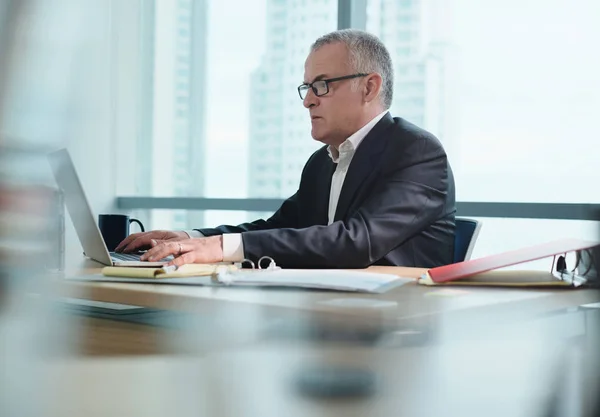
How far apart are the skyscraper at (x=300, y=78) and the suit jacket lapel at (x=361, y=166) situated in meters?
0.93

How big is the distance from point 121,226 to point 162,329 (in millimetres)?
1176

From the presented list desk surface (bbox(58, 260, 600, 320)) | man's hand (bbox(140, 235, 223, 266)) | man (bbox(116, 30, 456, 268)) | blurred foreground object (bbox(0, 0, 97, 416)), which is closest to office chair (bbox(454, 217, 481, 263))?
man (bbox(116, 30, 456, 268))

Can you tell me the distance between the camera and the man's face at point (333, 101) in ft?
4.91

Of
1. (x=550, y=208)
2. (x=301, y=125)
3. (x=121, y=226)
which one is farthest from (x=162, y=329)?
(x=301, y=125)

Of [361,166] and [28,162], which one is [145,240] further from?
[28,162]

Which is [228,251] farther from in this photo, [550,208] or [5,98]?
[550,208]

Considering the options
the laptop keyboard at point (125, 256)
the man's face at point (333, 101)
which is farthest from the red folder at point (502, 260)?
the man's face at point (333, 101)

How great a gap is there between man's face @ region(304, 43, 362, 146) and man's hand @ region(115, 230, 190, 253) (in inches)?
16.8

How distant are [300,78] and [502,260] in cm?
255

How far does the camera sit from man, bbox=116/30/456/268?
1.03 meters

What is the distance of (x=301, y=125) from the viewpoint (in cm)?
293

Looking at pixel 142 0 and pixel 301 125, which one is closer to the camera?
pixel 142 0

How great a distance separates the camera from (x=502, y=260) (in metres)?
0.63

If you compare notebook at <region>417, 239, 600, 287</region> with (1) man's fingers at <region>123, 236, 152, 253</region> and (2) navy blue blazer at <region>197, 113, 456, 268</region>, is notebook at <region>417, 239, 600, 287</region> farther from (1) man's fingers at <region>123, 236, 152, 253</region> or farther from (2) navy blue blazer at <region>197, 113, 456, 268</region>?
(1) man's fingers at <region>123, 236, 152, 253</region>
